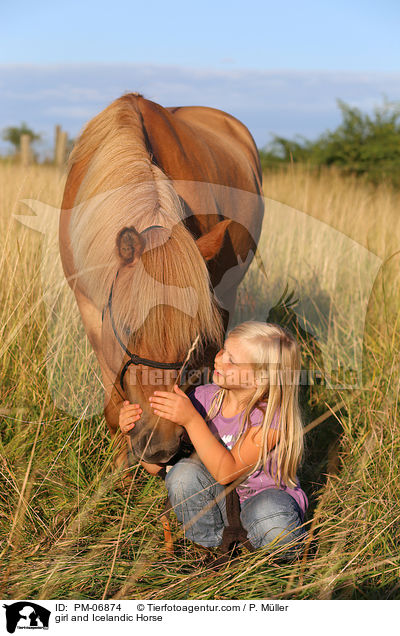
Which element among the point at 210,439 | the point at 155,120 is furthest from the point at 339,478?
the point at 155,120

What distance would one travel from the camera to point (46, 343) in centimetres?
307

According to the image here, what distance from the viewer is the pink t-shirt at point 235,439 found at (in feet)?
7.01

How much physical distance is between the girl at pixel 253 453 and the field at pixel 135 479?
0.43ft

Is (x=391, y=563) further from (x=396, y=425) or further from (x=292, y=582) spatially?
(x=396, y=425)

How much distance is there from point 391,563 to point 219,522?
0.68 meters

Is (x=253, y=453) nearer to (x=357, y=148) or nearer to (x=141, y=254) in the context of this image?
(x=141, y=254)

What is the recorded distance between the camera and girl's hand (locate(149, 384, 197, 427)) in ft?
6.30

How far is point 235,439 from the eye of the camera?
2.17 meters
